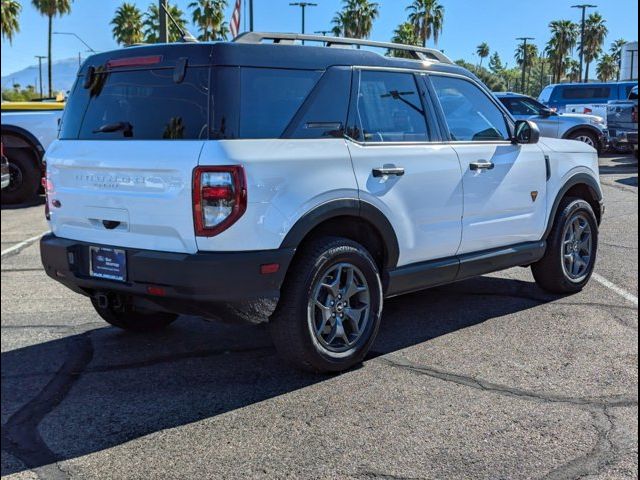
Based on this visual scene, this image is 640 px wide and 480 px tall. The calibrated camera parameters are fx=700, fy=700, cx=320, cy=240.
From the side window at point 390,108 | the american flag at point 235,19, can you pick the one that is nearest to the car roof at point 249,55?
the side window at point 390,108

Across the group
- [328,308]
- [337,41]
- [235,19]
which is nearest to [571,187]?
[337,41]

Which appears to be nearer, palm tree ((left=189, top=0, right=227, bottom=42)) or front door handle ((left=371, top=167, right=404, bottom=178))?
front door handle ((left=371, top=167, right=404, bottom=178))

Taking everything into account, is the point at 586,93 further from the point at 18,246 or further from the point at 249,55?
the point at 249,55

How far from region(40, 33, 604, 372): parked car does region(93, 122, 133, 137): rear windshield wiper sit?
11 mm

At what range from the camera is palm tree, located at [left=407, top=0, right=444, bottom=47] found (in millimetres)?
5652

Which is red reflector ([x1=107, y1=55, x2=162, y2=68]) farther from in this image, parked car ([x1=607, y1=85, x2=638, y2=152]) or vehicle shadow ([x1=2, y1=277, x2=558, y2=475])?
parked car ([x1=607, y1=85, x2=638, y2=152])

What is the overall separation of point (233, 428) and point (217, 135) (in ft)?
4.97

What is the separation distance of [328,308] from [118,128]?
5.34ft

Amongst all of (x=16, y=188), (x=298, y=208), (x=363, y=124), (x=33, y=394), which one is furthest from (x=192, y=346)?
(x=16, y=188)

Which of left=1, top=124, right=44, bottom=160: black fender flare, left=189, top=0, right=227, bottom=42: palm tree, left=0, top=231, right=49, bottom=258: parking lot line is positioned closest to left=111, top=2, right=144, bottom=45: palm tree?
left=189, top=0, right=227, bottom=42: palm tree

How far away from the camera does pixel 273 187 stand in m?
3.72

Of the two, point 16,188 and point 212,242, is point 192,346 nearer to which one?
point 212,242

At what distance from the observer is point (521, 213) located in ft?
17.6

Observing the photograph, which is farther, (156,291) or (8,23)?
(8,23)
